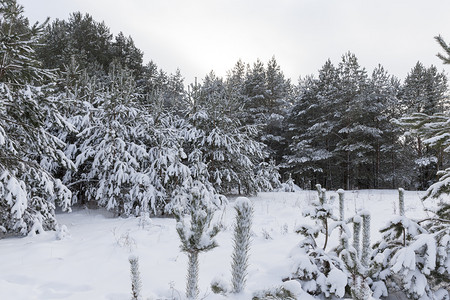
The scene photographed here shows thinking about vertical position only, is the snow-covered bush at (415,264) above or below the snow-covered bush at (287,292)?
below

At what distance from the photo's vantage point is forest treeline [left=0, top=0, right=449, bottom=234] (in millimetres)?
5844

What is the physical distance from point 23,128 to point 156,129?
12.8 feet

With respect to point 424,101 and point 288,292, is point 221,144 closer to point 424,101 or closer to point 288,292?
point 288,292

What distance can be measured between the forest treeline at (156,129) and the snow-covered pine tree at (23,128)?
0.09 feet

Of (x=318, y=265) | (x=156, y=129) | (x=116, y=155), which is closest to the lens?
(x=318, y=265)

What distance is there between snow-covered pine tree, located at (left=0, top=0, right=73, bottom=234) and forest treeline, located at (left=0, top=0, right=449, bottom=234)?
0.03 meters

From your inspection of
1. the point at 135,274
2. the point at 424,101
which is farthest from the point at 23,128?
the point at 424,101

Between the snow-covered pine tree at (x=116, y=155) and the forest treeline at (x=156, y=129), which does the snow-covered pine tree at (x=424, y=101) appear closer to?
the forest treeline at (x=156, y=129)

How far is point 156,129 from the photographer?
9.06 meters

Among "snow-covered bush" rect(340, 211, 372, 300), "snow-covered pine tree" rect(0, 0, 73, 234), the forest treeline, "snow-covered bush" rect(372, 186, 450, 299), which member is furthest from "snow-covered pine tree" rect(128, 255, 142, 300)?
"snow-covered pine tree" rect(0, 0, 73, 234)

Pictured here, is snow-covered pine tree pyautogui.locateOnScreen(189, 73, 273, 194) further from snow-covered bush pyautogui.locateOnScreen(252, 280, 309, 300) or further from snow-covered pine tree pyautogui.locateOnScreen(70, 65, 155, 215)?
snow-covered bush pyautogui.locateOnScreen(252, 280, 309, 300)

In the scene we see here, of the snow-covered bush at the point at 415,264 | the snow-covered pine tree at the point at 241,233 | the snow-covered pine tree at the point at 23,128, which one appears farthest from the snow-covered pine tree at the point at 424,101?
the snow-covered pine tree at the point at 23,128

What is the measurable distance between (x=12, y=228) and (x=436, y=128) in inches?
325

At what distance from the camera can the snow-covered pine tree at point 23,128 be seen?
5383mm
